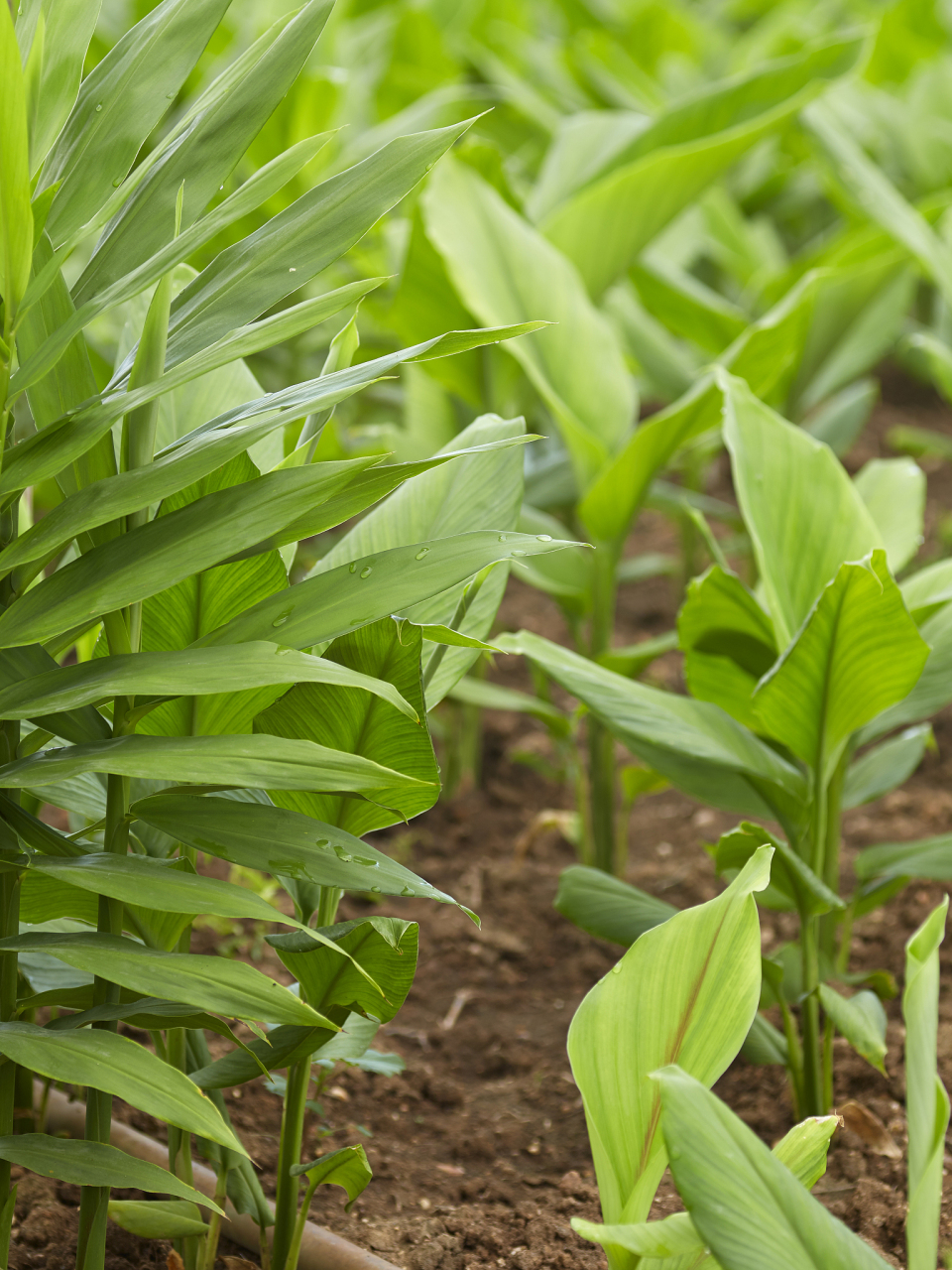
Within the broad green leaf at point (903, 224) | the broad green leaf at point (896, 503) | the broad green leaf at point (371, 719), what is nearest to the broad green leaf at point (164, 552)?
the broad green leaf at point (371, 719)

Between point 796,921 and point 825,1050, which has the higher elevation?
point 825,1050

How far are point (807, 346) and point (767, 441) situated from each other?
0.97 m

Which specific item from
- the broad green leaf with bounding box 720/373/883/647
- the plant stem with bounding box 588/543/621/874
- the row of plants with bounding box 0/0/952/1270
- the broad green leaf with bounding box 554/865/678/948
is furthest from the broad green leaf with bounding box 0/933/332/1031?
the plant stem with bounding box 588/543/621/874

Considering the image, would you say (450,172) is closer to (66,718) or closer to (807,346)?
(807,346)

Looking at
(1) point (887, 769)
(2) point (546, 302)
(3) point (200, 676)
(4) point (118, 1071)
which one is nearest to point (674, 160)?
(2) point (546, 302)

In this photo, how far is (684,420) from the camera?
128cm

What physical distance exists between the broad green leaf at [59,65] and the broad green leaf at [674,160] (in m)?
0.91

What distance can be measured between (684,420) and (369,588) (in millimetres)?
726

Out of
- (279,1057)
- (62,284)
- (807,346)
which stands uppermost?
(62,284)

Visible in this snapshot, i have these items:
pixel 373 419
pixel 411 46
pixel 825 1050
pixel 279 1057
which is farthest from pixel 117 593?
pixel 411 46

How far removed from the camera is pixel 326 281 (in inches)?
89.5

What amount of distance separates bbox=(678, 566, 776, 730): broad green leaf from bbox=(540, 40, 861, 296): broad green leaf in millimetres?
678

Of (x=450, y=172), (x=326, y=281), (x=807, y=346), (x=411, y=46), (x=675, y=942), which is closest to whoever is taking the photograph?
(x=675, y=942)

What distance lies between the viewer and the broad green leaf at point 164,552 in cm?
61
